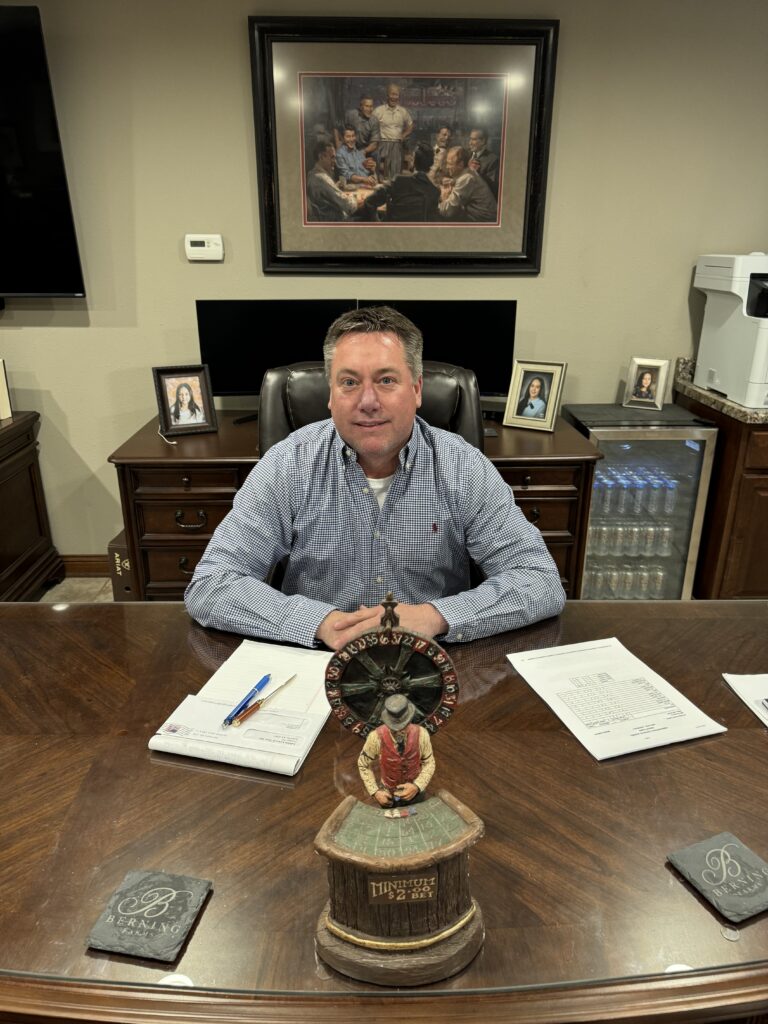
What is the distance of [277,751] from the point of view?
936 millimetres

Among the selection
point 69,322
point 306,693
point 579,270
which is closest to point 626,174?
point 579,270

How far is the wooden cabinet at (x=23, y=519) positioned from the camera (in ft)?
→ 9.35

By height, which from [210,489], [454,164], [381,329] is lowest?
[210,489]

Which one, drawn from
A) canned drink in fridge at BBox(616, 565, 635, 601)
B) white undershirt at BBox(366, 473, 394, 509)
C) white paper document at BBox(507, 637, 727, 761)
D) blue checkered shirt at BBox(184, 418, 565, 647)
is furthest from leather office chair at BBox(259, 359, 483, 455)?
canned drink in fridge at BBox(616, 565, 635, 601)

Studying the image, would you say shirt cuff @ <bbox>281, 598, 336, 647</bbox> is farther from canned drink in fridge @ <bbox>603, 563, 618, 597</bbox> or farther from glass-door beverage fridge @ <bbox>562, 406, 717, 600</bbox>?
canned drink in fridge @ <bbox>603, 563, 618, 597</bbox>

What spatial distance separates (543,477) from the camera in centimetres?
263

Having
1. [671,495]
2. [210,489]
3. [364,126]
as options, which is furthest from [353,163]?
[671,495]

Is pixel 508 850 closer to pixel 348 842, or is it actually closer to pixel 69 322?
pixel 348 842

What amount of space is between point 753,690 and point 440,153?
7.87 ft

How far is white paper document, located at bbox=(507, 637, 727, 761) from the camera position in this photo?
0.98m

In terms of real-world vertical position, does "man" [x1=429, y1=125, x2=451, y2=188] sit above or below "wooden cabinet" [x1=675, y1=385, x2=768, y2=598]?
above

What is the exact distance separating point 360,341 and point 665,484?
77.3 inches

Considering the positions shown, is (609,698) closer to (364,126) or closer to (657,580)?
(657,580)

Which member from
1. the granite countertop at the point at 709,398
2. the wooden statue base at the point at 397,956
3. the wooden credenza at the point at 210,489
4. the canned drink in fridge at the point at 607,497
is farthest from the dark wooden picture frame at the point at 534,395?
the wooden statue base at the point at 397,956
